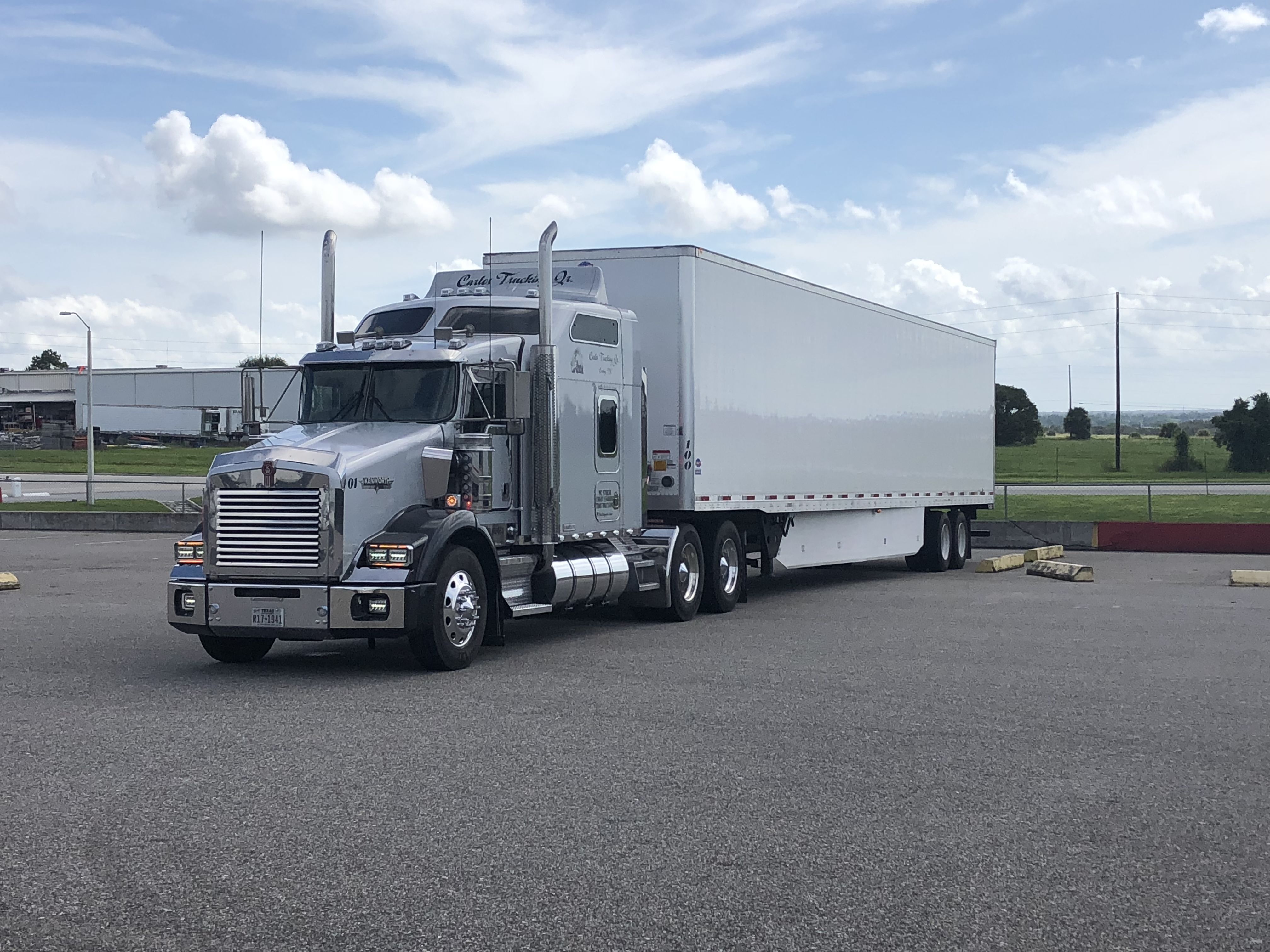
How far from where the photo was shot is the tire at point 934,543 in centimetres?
2517

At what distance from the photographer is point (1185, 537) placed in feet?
97.1

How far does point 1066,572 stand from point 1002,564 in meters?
3.19

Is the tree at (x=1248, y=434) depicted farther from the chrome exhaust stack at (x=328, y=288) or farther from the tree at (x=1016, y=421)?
the chrome exhaust stack at (x=328, y=288)

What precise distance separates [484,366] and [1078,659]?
5848mm

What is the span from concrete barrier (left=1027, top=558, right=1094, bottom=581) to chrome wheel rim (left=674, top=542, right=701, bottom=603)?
784 centimetres

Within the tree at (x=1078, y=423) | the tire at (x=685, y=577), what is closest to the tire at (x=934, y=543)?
the tire at (x=685, y=577)

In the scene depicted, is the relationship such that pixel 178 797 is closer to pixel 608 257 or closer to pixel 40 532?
pixel 608 257

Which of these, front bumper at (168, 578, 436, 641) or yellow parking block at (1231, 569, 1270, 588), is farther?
yellow parking block at (1231, 569, 1270, 588)

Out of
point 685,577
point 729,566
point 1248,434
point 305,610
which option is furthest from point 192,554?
point 1248,434

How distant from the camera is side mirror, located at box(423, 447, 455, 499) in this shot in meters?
12.4

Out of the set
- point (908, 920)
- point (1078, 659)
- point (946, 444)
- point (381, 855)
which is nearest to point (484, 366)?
point (1078, 659)

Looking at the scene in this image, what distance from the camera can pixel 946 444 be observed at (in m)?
25.3

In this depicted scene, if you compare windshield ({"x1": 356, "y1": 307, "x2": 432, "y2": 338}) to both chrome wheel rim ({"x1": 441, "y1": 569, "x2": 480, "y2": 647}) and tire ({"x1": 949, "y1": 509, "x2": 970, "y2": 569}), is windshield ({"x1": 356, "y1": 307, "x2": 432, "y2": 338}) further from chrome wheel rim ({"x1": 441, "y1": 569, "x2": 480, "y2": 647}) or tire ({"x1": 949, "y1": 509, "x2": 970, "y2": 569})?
tire ({"x1": 949, "y1": 509, "x2": 970, "y2": 569})

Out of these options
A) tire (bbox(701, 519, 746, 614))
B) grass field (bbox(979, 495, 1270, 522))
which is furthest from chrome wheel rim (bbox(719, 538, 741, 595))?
grass field (bbox(979, 495, 1270, 522))
